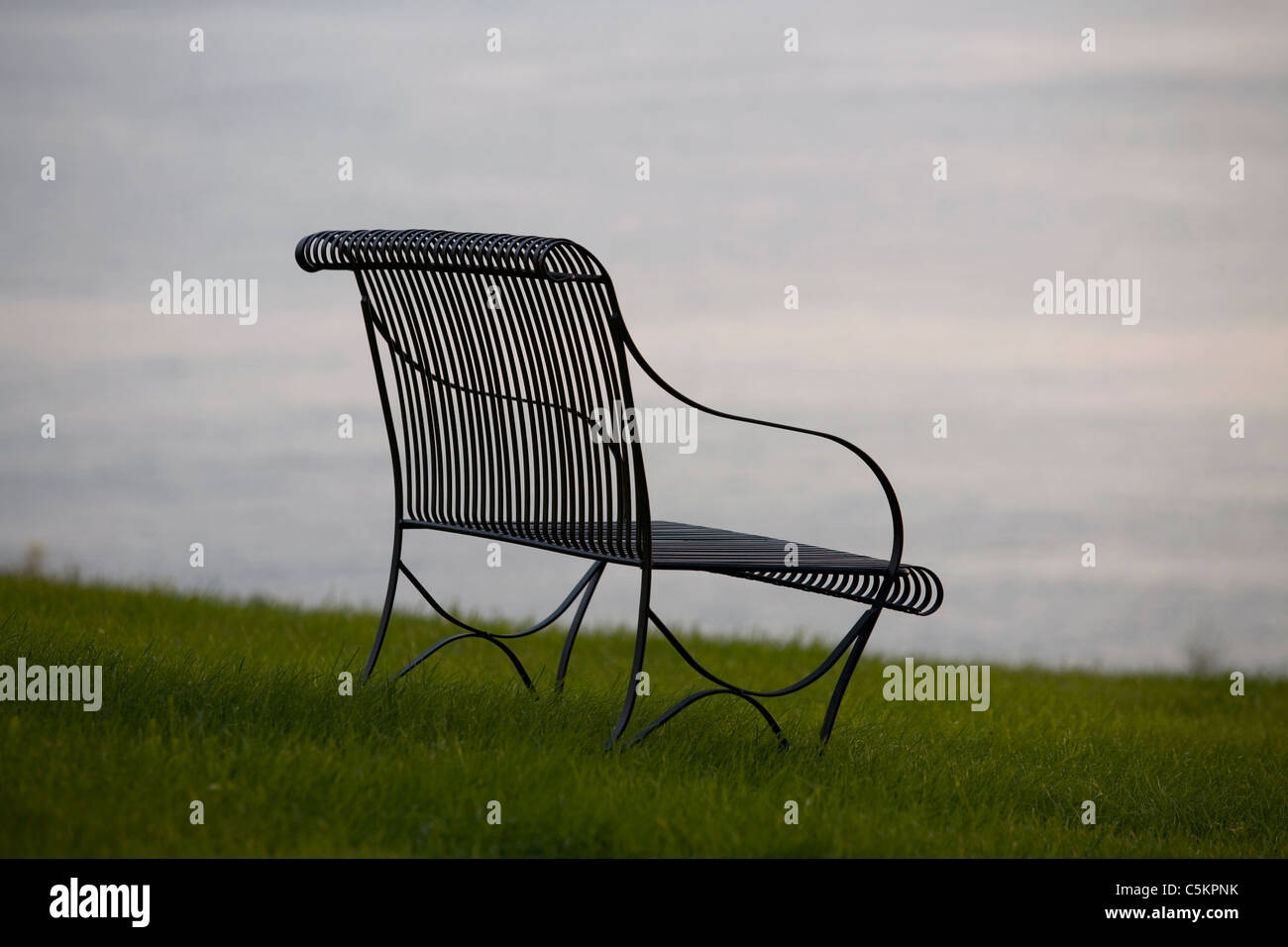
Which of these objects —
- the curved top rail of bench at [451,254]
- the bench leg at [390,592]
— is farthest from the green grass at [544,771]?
the curved top rail of bench at [451,254]

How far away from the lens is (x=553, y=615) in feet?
16.2

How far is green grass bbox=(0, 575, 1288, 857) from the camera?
3416mm

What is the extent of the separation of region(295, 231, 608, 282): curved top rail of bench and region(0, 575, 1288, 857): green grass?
49.5 inches

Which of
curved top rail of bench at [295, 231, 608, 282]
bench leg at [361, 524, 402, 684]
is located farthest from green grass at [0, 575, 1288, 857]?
curved top rail of bench at [295, 231, 608, 282]

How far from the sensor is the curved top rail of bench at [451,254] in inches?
153

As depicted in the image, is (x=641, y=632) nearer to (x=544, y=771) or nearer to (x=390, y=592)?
(x=544, y=771)

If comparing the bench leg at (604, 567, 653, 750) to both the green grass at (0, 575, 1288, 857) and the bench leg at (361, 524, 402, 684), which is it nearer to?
the green grass at (0, 575, 1288, 857)

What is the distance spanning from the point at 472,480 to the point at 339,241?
2.72 feet

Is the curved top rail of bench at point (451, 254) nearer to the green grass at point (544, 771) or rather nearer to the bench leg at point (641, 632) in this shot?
the bench leg at point (641, 632)

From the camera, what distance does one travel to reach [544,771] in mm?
3770

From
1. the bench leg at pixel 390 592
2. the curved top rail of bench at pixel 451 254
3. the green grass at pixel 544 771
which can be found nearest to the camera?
the green grass at pixel 544 771

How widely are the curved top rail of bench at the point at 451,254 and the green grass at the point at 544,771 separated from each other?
4.12 ft

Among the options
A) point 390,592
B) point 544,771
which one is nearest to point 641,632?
point 544,771
